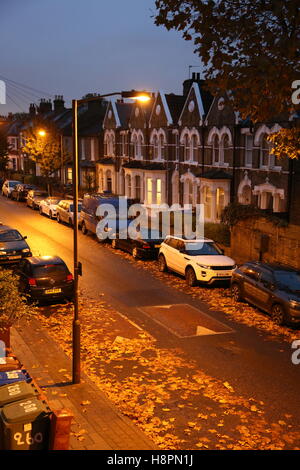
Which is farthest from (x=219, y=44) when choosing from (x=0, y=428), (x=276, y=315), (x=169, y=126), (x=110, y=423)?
(x=169, y=126)

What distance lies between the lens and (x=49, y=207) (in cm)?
3778

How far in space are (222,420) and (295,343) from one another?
5007 mm

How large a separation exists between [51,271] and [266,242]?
32.0 feet

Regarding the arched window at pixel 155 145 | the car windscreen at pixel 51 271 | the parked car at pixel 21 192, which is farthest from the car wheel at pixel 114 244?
the parked car at pixel 21 192

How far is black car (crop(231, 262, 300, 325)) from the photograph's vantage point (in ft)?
49.9

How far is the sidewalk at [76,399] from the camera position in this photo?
28.8 feet

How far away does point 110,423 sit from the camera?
31.1 feet

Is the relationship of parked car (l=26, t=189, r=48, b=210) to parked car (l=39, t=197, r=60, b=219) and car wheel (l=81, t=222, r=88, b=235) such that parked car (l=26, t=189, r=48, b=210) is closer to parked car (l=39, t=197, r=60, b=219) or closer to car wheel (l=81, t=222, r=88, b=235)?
parked car (l=39, t=197, r=60, b=219)

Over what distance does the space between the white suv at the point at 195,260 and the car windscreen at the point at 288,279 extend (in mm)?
3490

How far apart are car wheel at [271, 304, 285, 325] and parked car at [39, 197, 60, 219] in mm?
24116

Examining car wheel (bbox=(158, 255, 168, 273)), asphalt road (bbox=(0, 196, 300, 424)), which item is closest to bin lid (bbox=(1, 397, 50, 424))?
asphalt road (bbox=(0, 196, 300, 424))

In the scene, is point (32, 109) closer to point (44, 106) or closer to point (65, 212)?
point (44, 106)

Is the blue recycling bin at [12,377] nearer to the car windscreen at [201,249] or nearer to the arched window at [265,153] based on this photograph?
the car windscreen at [201,249]
